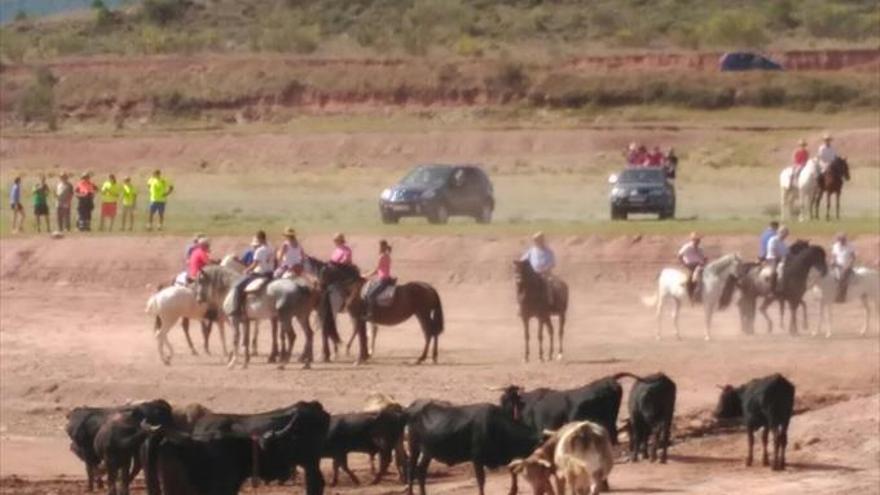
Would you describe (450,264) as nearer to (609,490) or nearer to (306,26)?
(609,490)

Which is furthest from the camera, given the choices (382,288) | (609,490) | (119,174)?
(119,174)

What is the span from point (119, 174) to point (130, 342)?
32442 mm

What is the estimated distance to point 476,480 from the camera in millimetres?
23688

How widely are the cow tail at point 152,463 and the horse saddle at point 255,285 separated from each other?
13228 millimetres

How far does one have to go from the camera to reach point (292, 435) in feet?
71.3

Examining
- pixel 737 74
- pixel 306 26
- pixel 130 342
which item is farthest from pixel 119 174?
pixel 306 26

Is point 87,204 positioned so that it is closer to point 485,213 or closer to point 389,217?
point 389,217

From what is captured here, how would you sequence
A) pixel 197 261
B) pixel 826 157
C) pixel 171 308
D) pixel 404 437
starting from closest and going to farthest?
pixel 404 437 < pixel 171 308 < pixel 197 261 < pixel 826 157

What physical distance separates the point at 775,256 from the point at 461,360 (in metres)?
6.03

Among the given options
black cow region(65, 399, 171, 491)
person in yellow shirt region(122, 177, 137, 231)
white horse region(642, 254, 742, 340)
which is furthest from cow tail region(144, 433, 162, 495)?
person in yellow shirt region(122, 177, 137, 231)

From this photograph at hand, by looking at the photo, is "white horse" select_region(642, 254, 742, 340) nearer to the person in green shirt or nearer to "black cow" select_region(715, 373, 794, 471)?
"black cow" select_region(715, 373, 794, 471)

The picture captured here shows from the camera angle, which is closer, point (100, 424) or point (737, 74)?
point (100, 424)

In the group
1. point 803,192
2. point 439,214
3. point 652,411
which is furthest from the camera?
point 439,214

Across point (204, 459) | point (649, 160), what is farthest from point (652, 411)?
point (649, 160)
